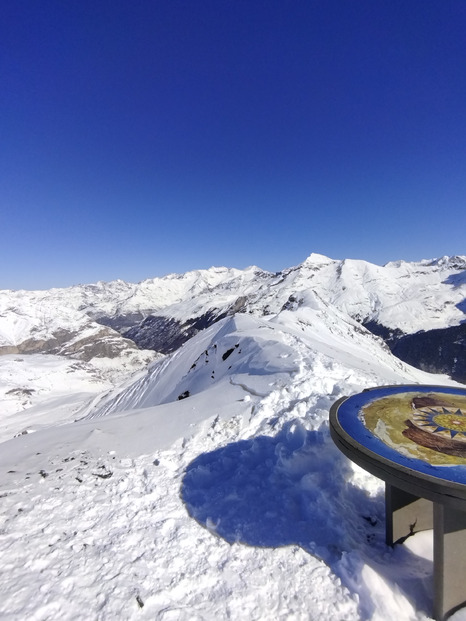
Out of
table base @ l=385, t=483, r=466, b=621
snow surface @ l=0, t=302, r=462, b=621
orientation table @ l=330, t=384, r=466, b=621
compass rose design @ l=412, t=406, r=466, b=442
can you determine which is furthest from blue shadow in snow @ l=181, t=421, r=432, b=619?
compass rose design @ l=412, t=406, r=466, b=442

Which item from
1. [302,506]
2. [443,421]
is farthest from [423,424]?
[302,506]

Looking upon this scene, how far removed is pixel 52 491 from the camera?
24.7 feet

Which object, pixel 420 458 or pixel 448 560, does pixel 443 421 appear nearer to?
pixel 420 458

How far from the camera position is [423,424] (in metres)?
6.42

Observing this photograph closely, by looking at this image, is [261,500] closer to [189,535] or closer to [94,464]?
[189,535]

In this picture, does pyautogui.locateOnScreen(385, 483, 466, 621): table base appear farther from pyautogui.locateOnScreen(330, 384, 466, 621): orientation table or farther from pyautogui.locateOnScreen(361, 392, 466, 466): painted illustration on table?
pyautogui.locateOnScreen(361, 392, 466, 466): painted illustration on table

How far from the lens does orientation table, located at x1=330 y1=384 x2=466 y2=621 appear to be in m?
4.69

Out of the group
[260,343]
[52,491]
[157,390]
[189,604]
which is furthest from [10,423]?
[189,604]

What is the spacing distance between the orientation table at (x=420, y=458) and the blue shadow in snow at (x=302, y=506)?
572mm

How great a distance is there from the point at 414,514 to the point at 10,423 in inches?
3060

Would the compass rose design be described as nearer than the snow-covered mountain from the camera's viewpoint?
No

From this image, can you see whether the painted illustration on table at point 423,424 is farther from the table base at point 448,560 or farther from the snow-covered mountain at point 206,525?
→ the snow-covered mountain at point 206,525

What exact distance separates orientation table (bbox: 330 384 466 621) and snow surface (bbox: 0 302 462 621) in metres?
0.57

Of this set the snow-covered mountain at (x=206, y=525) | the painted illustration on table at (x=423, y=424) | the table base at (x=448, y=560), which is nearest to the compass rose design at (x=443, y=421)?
the painted illustration on table at (x=423, y=424)
